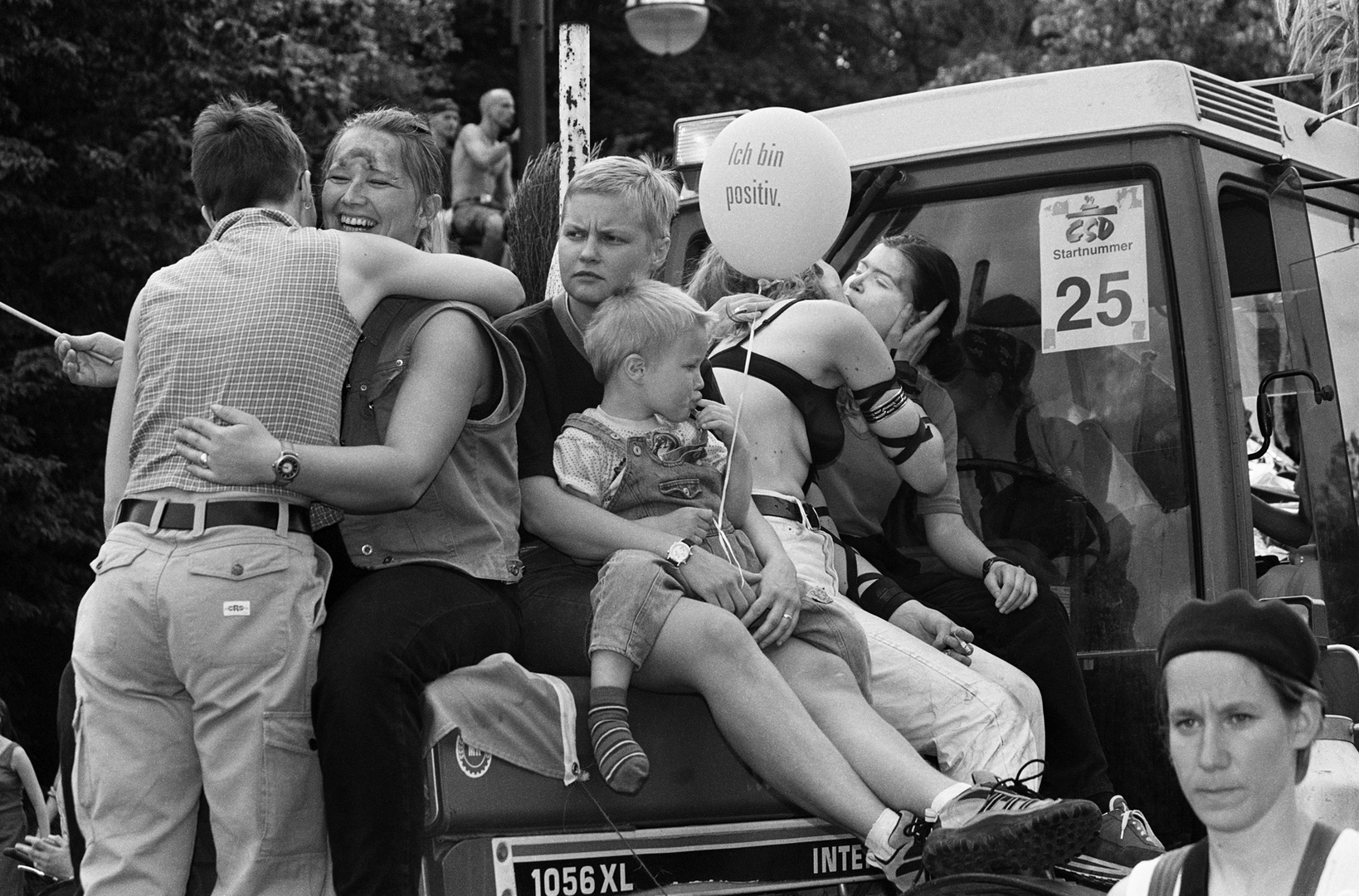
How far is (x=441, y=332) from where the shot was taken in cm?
347

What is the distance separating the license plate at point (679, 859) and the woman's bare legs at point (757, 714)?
215mm

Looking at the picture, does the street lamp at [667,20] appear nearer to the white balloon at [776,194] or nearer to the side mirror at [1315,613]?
the white balloon at [776,194]

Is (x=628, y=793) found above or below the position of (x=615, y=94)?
below

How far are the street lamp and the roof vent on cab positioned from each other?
30.4ft

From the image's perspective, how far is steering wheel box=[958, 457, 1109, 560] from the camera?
181 inches

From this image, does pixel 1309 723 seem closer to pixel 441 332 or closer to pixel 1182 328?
pixel 441 332

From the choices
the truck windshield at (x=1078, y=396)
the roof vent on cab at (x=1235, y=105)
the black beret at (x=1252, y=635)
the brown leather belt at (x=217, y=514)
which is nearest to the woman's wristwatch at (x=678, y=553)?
the brown leather belt at (x=217, y=514)

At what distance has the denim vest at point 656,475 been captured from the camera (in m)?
3.85

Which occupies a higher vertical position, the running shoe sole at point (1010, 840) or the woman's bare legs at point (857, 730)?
the woman's bare legs at point (857, 730)

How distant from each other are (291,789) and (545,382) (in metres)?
1.11

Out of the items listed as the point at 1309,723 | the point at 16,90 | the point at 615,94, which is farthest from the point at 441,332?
the point at 615,94

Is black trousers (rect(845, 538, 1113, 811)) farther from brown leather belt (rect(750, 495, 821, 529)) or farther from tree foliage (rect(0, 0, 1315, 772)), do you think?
tree foliage (rect(0, 0, 1315, 772))

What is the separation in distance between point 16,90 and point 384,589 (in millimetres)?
8903

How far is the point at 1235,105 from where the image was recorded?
184 inches
